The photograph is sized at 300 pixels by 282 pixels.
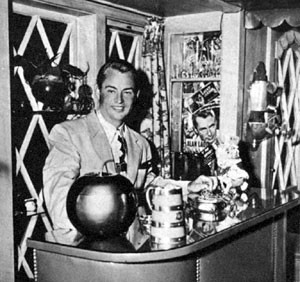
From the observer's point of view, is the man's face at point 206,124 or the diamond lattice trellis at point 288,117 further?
the diamond lattice trellis at point 288,117

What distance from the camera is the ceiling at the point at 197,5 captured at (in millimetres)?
3047

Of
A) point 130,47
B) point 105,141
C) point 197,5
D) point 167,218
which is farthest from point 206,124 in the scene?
point 167,218

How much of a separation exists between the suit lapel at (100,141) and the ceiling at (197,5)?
962 mm

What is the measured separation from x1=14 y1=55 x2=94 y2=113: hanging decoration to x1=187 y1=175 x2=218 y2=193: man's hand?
3.48 ft

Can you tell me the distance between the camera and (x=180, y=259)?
1721 millimetres

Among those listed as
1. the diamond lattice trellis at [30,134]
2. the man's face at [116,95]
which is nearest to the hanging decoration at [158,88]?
the diamond lattice trellis at [30,134]

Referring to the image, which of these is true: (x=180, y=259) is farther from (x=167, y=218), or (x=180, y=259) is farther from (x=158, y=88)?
(x=158, y=88)

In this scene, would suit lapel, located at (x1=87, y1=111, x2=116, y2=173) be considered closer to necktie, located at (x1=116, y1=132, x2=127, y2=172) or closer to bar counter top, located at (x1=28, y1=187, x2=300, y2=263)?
necktie, located at (x1=116, y1=132, x2=127, y2=172)

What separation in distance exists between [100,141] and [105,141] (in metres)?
0.03

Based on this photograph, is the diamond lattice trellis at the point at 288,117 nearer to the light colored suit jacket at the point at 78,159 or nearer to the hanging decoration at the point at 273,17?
the hanging decoration at the point at 273,17

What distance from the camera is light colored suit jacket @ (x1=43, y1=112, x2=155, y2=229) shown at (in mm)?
2102

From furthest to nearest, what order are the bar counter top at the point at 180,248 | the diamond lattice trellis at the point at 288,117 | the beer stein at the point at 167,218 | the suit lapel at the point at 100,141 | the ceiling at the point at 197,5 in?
the diamond lattice trellis at the point at 288,117 → the ceiling at the point at 197,5 → the suit lapel at the point at 100,141 → the beer stein at the point at 167,218 → the bar counter top at the point at 180,248

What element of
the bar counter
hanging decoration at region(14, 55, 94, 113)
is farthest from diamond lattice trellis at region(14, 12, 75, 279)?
the bar counter

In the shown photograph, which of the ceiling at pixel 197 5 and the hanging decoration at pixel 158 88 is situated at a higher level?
the ceiling at pixel 197 5
